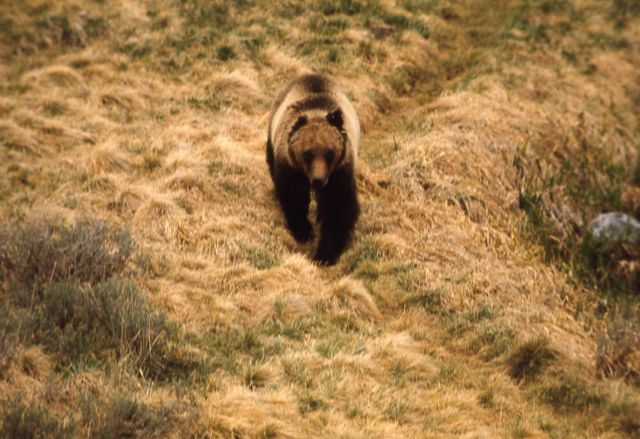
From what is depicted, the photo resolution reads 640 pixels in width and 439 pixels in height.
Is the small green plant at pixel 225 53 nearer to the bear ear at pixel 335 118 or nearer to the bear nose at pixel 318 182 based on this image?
the bear ear at pixel 335 118

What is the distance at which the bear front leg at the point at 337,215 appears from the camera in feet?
26.0

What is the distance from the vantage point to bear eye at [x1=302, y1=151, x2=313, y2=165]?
24.8ft

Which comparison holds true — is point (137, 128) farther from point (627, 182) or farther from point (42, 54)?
point (627, 182)

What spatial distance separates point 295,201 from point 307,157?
2.51 ft

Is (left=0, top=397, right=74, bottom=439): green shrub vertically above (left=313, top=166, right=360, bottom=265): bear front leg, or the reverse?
(left=0, top=397, right=74, bottom=439): green shrub

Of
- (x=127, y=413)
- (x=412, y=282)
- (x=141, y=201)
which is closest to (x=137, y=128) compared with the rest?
(x=141, y=201)

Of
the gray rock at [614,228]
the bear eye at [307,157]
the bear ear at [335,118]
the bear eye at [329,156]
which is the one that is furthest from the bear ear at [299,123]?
the gray rock at [614,228]

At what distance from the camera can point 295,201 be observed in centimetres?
820

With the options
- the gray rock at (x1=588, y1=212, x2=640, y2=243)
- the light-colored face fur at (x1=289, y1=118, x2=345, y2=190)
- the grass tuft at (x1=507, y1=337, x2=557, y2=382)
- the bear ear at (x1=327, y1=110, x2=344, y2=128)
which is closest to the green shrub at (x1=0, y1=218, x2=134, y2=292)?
the light-colored face fur at (x1=289, y1=118, x2=345, y2=190)

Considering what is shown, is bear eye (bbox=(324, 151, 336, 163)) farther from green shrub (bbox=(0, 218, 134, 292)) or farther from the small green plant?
the small green plant

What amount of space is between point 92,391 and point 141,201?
395 centimetres

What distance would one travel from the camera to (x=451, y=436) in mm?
5254

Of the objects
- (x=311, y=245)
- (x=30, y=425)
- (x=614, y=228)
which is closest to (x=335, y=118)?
(x=311, y=245)

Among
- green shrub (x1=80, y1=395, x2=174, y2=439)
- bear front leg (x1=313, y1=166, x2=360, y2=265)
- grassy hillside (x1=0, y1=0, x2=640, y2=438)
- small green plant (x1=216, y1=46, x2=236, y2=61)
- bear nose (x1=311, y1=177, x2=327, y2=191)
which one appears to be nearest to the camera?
green shrub (x1=80, y1=395, x2=174, y2=439)
